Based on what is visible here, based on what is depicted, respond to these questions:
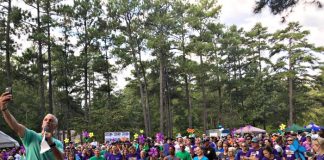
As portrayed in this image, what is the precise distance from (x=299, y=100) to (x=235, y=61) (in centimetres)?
986

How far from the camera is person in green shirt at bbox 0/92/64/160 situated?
147 inches

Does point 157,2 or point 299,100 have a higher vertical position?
point 157,2

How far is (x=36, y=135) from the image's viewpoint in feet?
13.3

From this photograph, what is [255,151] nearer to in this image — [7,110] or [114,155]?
[114,155]

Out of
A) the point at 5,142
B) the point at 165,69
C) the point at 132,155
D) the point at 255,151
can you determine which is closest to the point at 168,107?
the point at 165,69

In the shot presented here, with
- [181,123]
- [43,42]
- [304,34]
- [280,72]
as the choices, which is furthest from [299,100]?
[43,42]

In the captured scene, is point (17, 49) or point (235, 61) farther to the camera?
point (235, 61)

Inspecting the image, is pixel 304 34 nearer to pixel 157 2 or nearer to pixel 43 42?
pixel 157 2

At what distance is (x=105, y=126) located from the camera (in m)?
37.2

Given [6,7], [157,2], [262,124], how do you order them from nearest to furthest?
1. [6,7]
2. [157,2]
3. [262,124]

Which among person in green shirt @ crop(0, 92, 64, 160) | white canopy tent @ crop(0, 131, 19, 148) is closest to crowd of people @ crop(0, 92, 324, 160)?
person in green shirt @ crop(0, 92, 64, 160)

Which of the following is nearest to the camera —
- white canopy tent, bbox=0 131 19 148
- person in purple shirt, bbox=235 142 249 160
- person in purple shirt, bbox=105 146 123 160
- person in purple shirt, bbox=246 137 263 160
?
person in purple shirt, bbox=246 137 263 160

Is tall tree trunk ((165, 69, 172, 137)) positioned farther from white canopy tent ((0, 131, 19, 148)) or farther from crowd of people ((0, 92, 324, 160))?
crowd of people ((0, 92, 324, 160))

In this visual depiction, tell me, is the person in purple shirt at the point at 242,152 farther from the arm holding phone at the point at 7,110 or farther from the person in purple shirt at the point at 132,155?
the arm holding phone at the point at 7,110
